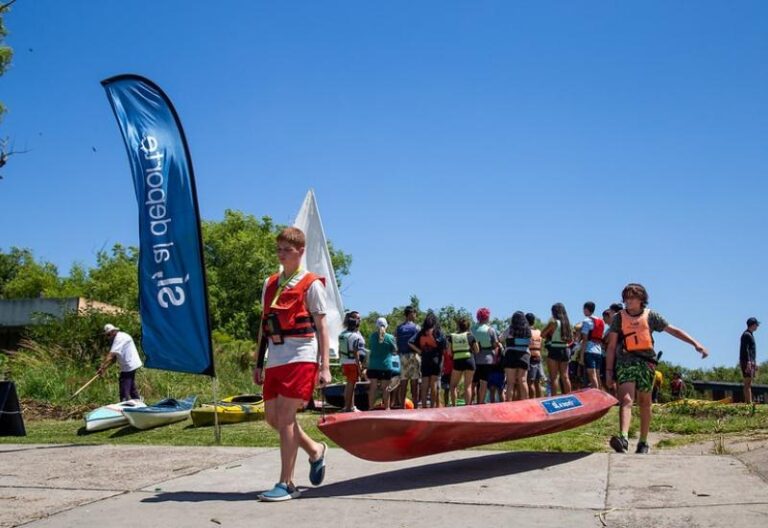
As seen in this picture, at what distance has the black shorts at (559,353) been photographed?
13.0 m

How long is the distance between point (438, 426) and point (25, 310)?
975 inches

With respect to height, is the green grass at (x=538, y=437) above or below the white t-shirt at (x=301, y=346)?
below

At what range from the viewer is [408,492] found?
5.13 metres

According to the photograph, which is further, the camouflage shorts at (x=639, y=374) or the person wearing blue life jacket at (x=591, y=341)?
the person wearing blue life jacket at (x=591, y=341)

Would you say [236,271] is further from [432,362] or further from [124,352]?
[432,362]

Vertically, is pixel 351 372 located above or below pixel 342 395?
above

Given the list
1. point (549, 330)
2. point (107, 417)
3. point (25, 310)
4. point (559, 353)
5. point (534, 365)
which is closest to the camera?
point (107, 417)

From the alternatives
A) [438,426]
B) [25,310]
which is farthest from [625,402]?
[25,310]

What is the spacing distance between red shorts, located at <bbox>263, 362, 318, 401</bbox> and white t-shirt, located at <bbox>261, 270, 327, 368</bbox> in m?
0.03

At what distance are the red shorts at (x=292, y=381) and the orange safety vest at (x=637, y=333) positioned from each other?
3266mm

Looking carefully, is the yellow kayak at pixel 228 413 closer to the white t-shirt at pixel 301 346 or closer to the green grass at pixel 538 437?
the green grass at pixel 538 437

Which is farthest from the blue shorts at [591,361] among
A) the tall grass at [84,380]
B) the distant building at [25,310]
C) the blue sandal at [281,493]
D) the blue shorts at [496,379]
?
the distant building at [25,310]

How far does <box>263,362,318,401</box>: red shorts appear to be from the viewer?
16.7ft

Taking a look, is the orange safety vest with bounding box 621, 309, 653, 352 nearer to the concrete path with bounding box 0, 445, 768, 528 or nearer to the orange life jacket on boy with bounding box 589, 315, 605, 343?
the concrete path with bounding box 0, 445, 768, 528
